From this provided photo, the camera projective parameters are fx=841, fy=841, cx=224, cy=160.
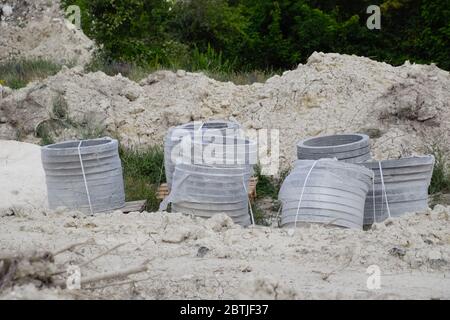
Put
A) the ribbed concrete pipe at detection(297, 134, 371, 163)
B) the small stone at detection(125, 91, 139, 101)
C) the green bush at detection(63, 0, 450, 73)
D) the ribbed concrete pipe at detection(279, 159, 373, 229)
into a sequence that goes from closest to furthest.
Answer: the ribbed concrete pipe at detection(279, 159, 373, 229)
the ribbed concrete pipe at detection(297, 134, 371, 163)
the small stone at detection(125, 91, 139, 101)
the green bush at detection(63, 0, 450, 73)

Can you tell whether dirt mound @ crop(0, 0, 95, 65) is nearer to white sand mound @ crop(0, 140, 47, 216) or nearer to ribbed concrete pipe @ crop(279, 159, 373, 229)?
white sand mound @ crop(0, 140, 47, 216)

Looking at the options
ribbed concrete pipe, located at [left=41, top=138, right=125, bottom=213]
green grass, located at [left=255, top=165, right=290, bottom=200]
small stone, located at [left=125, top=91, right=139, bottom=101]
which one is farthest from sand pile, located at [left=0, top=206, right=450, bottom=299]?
small stone, located at [left=125, top=91, right=139, bottom=101]

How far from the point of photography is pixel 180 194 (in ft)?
24.4

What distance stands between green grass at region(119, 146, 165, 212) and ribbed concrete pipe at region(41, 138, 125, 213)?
71 cm

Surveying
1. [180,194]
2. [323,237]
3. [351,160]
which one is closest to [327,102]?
[351,160]

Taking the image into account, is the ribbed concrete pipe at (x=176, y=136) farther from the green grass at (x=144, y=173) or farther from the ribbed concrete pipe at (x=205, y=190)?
the ribbed concrete pipe at (x=205, y=190)

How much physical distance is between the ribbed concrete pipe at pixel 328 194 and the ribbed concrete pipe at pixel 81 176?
1.83m

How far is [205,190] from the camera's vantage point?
24.2 ft

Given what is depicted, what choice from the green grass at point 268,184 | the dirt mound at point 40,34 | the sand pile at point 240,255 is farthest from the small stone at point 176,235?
the dirt mound at point 40,34

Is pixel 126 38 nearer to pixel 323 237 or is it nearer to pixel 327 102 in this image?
pixel 327 102

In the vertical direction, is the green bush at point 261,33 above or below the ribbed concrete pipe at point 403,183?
below

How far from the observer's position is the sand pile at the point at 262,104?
1061 cm

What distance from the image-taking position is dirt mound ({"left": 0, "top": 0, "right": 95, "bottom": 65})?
1653 cm
